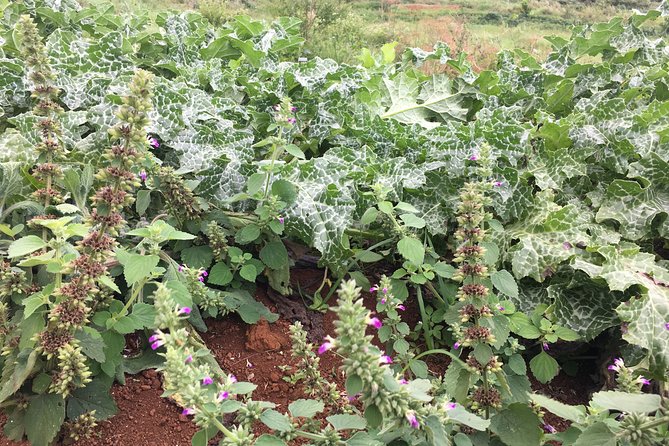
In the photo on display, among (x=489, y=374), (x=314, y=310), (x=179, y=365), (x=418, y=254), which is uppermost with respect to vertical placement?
(x=179, y=365)

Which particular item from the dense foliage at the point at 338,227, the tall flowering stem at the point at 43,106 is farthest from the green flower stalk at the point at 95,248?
the tall flowering stem at the point at 43,106

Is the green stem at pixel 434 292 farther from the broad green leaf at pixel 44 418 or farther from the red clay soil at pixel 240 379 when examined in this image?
the broad green leaf at pixel 44 418

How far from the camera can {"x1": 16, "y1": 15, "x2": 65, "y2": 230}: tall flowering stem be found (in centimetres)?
147

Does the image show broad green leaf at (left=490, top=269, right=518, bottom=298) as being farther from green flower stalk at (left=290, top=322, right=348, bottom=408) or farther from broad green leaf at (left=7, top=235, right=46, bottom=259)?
broad green leaf at (left=7, top=235, right=46, bottom=259)

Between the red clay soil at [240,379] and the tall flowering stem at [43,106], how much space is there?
543 millimetres

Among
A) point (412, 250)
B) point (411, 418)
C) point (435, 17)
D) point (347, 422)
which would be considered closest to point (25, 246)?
point (347, 422)

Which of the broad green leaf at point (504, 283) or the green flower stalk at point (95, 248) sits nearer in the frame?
the green flower stalk at point (95, 248)

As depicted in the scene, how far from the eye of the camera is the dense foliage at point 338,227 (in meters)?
1.23

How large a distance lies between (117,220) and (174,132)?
0.87 m

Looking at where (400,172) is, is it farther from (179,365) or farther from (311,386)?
(179,365)

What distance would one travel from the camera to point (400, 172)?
2.04 m

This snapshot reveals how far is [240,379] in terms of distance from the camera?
64.7 inches

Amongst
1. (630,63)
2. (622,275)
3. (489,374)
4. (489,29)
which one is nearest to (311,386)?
(489,374)

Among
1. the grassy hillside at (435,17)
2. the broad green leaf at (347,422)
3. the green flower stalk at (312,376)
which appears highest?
the broad green leaf at (347,422)
